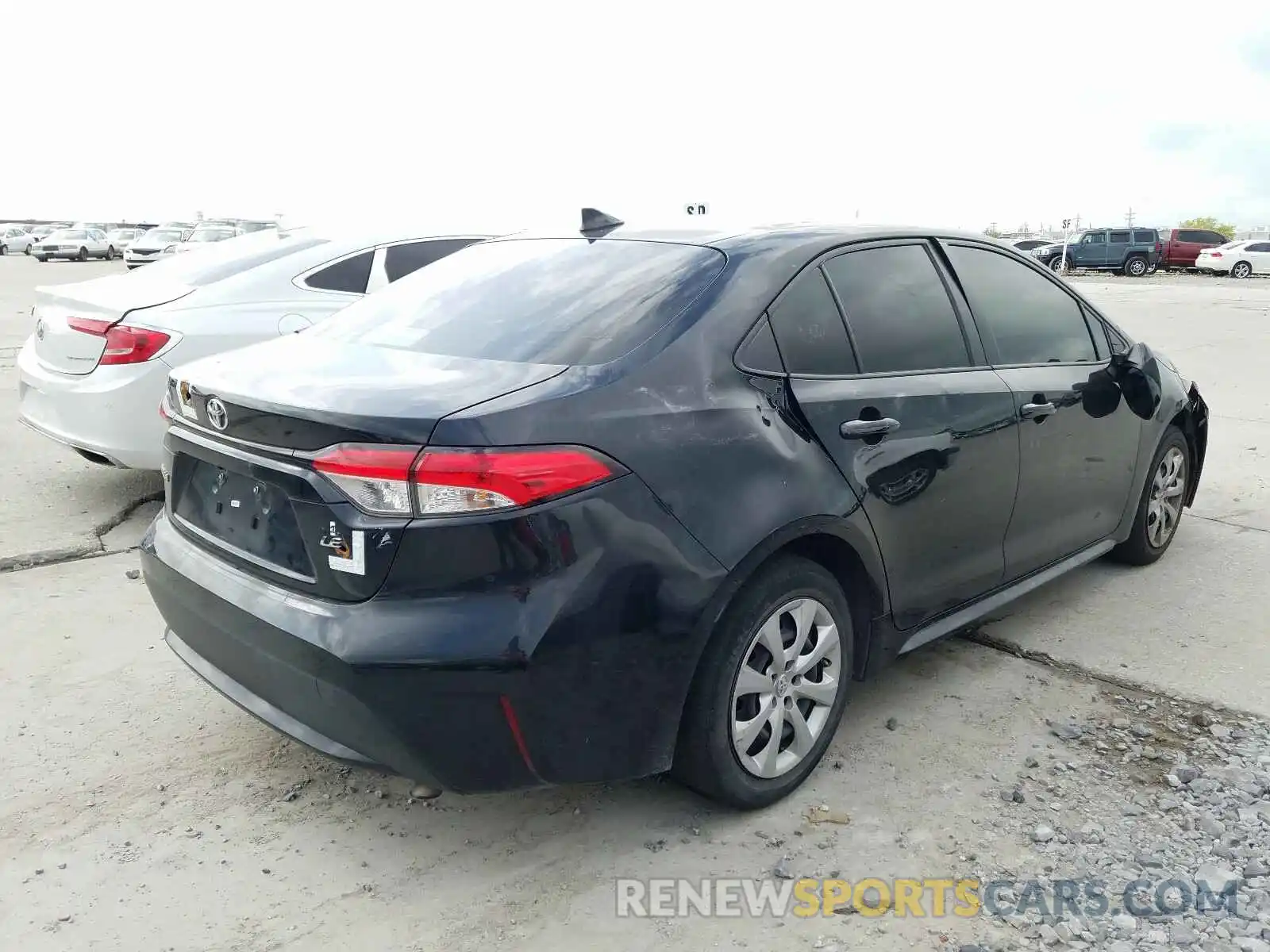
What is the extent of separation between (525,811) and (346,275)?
3949 millimetres

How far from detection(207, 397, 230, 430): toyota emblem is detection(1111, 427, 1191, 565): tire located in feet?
12.5

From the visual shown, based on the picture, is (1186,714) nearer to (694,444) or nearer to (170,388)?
Result: (694,444)

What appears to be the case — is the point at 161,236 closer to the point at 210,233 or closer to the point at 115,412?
the point at 210,233

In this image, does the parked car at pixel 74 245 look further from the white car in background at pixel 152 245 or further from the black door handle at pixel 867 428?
the black door handle at pixel 867 428

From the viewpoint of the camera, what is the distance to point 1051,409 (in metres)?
3.80

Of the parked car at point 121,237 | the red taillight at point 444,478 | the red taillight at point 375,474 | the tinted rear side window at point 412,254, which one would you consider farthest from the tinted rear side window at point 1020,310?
the parked car at point 121,237

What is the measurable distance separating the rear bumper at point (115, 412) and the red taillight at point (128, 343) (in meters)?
0.04

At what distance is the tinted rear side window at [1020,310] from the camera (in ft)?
12.1

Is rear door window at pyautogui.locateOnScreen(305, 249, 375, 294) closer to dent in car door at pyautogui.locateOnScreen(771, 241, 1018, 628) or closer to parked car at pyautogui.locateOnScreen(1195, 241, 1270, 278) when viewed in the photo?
dent in car door at pyautogui.locateOnScreen(771, 241, 1018, 628)

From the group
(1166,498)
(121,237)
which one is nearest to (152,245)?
(121,237)

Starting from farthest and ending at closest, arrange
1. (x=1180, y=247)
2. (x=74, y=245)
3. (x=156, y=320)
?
1. (x=74, y=245)
2. (x=1180, y=247)
3. (x=156, y=320)

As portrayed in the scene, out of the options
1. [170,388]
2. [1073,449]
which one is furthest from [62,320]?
[1073,449]

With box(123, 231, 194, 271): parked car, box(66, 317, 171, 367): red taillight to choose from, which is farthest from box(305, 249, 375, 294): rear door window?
box(123, 231, 194, 271): parked car

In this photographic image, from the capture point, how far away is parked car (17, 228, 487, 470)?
203 inches
